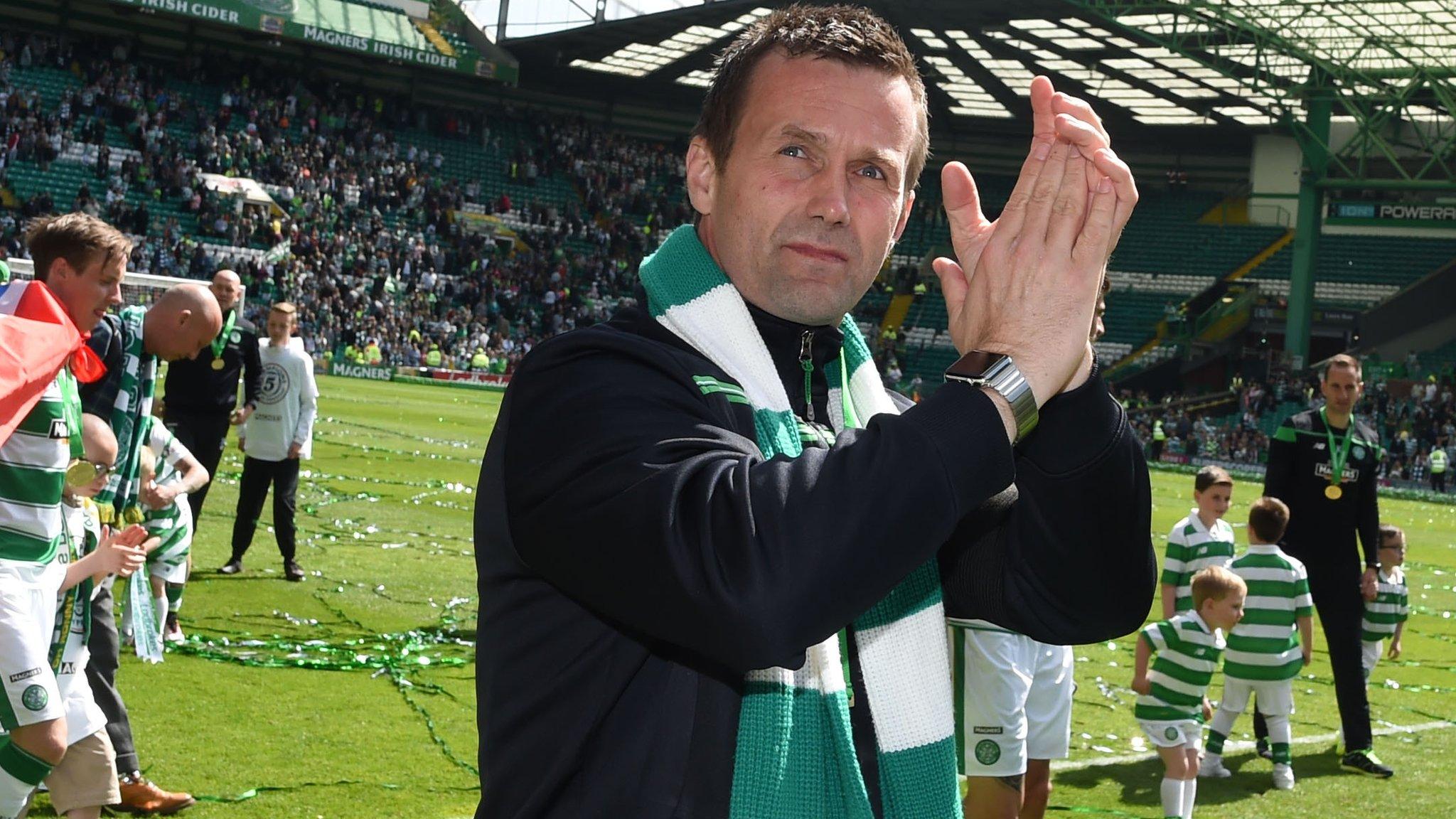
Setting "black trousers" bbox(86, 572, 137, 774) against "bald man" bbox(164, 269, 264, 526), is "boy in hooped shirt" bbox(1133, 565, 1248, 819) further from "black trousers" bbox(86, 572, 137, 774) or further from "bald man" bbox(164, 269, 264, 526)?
"bald man" bbox(164, 269, 264, 526)

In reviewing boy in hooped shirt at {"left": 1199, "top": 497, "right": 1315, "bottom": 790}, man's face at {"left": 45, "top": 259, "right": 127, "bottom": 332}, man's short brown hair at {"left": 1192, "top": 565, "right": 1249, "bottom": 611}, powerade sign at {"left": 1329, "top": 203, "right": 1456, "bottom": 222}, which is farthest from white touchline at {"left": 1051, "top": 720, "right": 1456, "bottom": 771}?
powerade sign at {"left": 1329, "top": 203, "right": 1456, "bottom": 222}

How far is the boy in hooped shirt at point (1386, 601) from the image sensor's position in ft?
33.4

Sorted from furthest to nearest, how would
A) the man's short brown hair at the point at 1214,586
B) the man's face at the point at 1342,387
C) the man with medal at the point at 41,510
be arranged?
the man's face at the point at 1342,387
the man's short brown hair at the point at 1214,586
the man with medal at the point at 41,510

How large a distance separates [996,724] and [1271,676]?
9.02ft

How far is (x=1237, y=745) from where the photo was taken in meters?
8.69

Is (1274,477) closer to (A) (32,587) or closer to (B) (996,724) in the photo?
(B) (996,724)

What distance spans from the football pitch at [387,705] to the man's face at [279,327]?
1778mm

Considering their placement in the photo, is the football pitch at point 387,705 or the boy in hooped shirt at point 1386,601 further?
the boy in hooped shirt at point 1386,601

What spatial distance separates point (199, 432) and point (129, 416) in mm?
5004

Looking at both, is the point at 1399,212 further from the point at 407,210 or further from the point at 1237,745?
the point at 1237,745

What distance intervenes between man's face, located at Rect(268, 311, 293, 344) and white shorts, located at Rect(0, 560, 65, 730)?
21.9ft

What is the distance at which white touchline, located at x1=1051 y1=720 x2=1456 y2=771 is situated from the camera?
311 inches

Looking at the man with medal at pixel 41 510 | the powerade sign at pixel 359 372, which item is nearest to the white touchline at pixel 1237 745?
the man with medal at pixel 41 510

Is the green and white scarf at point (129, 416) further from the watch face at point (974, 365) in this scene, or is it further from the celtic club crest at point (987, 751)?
the watch face at point (974, 365)
